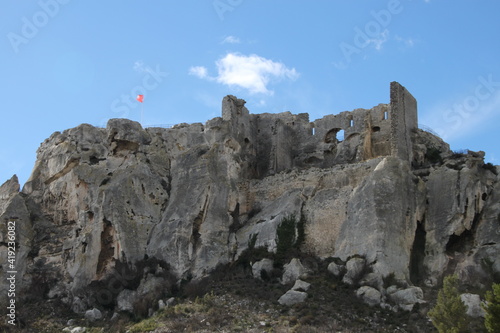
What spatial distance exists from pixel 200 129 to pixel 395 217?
630 inches

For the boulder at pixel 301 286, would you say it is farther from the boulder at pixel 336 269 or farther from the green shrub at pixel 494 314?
the green shrub at pixel 494 314

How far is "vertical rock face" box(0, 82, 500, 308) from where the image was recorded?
4834 centimetres

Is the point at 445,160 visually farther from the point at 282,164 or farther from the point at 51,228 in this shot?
the point at 51,228

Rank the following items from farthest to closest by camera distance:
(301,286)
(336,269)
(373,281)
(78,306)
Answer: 1. (78,306)
2. (336,269)
3. (301,286)
4. (373,281)

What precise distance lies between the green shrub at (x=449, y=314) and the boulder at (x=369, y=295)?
4826 mm

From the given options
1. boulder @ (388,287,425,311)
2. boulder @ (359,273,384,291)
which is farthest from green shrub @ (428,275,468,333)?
boulder @ (359,273,384,291)

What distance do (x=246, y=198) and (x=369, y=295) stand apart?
1332 cm

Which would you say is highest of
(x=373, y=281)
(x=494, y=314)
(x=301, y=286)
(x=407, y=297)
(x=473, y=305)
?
(x=373, y=281)

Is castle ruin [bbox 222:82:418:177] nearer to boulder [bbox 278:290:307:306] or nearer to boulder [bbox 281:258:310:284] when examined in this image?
boulder [bbox 281:258:310:284]

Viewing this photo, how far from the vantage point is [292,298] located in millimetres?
44719

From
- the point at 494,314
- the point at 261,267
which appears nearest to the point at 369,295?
the point at 261,267

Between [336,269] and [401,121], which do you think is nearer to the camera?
[336,269]

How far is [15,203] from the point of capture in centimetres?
5675

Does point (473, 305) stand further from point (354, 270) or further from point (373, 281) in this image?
point (354, 270)
